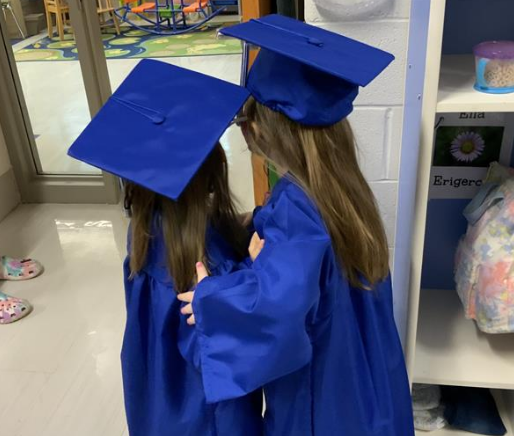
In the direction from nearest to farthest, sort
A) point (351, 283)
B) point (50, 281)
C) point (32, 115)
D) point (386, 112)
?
1. point (351, 283)
2. point (386, 112)
3. point (50, 281)
4. point (32, 115)

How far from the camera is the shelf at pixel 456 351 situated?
1.26 meters

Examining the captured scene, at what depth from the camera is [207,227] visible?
3.08ft

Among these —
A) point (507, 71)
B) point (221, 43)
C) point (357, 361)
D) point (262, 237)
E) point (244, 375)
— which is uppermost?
point (507, 71)

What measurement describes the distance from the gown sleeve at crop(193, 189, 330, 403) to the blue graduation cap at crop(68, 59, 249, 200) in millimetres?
147

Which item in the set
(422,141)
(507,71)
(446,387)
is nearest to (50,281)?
(446,387)

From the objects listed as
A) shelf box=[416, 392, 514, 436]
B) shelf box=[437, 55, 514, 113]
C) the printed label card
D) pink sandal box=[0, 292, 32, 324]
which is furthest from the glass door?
shelf box=[437, 55, 514, 113]

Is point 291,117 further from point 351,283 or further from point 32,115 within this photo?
point 32,115

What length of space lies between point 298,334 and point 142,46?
5.39 meters

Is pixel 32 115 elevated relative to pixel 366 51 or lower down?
lower down

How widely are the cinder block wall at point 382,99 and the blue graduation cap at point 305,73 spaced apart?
34 centimetres

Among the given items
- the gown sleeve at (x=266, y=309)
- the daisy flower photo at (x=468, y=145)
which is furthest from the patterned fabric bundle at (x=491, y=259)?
the gown sleeve at (x=266, y=309)

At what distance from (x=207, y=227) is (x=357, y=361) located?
33cm

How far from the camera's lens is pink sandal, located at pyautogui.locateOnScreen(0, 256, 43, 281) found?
2107mm

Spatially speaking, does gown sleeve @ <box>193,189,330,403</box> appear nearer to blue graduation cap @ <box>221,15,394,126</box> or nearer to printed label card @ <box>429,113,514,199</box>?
blue graduation cap @ <box>221,15,394,126</box>
